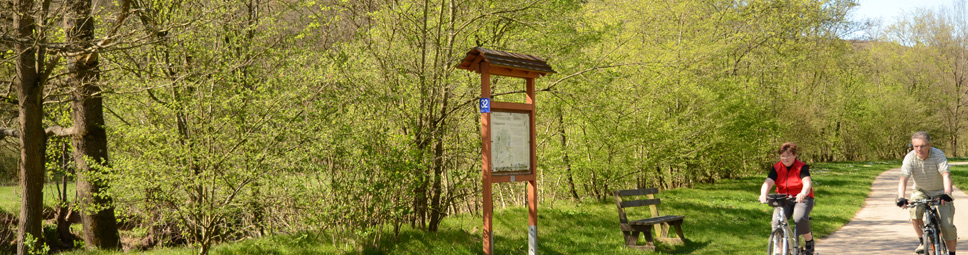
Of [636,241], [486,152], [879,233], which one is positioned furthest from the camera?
[879,233]

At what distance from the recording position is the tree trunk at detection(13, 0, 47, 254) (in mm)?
8250

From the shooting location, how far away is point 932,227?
7.39 meters

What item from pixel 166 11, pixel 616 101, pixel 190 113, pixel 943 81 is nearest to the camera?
pixel 190 113

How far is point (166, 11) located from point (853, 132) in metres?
48.6

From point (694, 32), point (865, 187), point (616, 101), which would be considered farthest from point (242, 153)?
point (865, 187)

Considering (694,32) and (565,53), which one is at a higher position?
(694,32)

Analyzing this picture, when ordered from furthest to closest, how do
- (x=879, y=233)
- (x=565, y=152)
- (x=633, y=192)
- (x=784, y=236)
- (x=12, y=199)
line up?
(x=12, y=199)
(x=565, y=152)
(x=879, y=233)
(x=633, y=192)
(x=784, y=236)

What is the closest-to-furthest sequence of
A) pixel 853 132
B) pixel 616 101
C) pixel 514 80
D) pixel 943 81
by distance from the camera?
pixel 514 80 → pixel 616 101 → pixel 853 132 → pixel 943 81

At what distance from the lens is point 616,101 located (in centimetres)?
1381

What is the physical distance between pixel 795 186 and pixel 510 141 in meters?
3.18

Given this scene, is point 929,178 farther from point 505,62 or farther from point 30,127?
point 30,127

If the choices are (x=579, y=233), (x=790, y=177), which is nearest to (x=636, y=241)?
(x=579, y=233)

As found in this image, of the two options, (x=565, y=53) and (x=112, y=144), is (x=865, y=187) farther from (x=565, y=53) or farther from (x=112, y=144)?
(x=112, y=144)

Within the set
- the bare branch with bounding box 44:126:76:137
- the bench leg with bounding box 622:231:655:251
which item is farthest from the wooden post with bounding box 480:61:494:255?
the bare branch with bounding box 44:126:76:137
